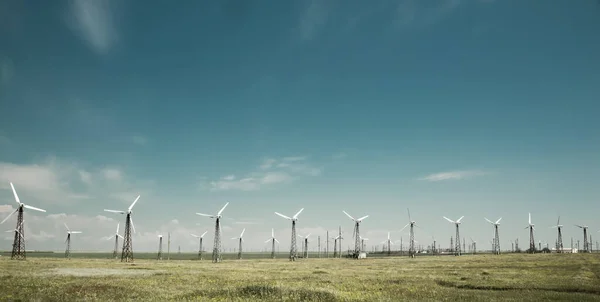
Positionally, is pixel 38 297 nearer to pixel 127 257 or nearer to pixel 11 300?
pixel 11 300

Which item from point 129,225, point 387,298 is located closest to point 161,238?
point 129,225

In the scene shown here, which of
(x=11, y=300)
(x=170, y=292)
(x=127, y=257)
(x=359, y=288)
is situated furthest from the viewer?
(x=127, y=257)

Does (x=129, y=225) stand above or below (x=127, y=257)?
above

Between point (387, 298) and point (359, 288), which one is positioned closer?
point (387, 298)

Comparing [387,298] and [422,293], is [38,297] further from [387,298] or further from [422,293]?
[422,293]

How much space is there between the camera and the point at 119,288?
32.2 metres

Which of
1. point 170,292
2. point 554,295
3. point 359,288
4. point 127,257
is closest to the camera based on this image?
point 554,295

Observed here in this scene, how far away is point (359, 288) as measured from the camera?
34469 millimetres

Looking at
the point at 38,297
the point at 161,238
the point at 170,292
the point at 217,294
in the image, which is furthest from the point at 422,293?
the point at 161,238

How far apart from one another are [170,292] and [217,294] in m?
4.68

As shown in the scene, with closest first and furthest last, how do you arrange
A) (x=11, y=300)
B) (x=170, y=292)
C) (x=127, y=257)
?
(x=11, y=300)
(x=170, y=292)
(x=127, y=257)

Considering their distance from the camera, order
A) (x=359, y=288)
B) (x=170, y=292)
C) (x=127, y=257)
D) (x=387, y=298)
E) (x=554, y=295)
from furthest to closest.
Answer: (x=127, y=257) < (x=359, y=288) < (x=170, y=292) < (x=554, y=295) < (x=387, y=298)

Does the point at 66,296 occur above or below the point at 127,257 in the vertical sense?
above

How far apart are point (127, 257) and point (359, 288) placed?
3671 inches
